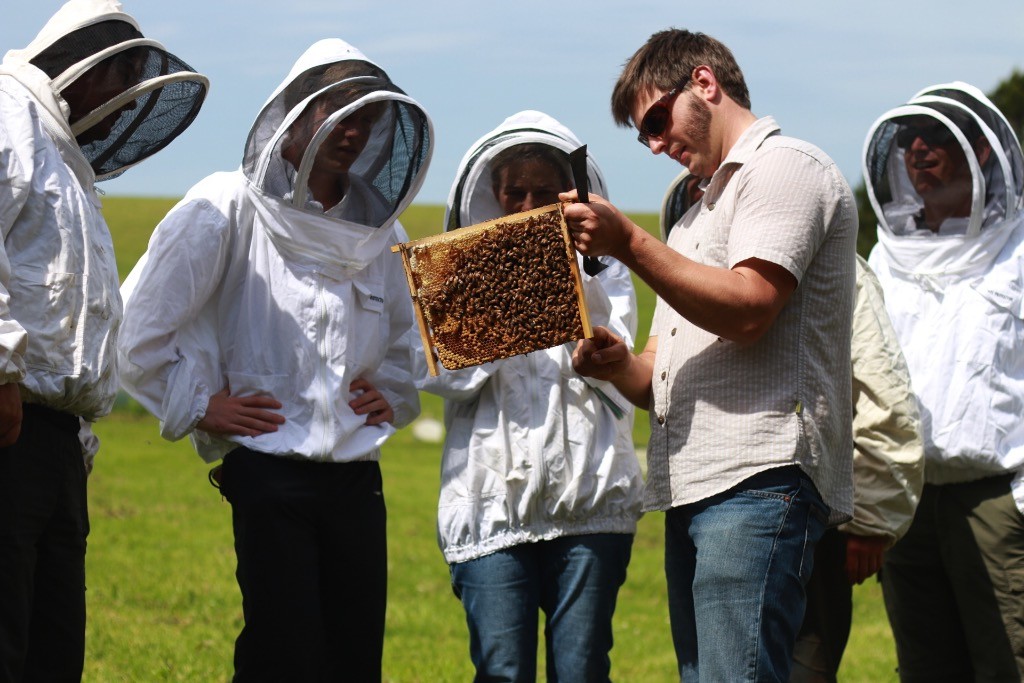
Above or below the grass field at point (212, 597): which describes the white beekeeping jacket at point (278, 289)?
above

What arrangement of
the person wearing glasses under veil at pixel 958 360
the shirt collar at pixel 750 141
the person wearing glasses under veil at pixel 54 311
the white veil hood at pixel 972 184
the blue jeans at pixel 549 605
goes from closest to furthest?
the person wearing glasses under veil at pixel 54 311 < the shirt collar at pixel 750 141 < the blue jeans at pixel 549 605 < the person wearing glasses under veil at pixel 958 360 < the white veil hood at pixel 972 184

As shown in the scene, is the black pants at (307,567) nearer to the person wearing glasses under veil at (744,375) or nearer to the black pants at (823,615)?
the person wearing glasses under veil at (744,375)

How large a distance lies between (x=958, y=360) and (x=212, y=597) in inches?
259

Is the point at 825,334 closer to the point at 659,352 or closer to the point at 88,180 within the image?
the point at 659,352

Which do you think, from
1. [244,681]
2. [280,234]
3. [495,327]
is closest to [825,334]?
[495,327]

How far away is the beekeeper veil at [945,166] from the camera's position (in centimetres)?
510

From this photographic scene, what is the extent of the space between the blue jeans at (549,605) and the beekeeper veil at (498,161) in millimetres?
1357

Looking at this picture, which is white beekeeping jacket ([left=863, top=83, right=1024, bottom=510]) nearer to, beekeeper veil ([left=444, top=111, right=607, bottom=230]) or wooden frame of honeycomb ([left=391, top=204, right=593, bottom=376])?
beekeeper veil ([left=444, top=111, right=607, bottom=230])

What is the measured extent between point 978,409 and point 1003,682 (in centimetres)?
113

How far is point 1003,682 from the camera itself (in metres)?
4.78

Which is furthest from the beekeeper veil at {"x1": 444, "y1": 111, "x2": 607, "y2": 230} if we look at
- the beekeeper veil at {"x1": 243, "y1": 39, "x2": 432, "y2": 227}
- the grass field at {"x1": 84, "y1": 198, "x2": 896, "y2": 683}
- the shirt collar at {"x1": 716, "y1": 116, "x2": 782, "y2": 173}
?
the grass field at {"x1": 84, "y1": 198, "x2": 896, "y2": 683}

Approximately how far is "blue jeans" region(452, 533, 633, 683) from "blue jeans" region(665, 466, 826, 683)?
78 centimetres

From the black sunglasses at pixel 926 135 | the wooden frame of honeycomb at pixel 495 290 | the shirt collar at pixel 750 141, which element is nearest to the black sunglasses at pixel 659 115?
the shirt collar at pixel 750 141

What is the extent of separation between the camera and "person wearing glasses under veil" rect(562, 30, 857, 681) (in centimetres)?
340
